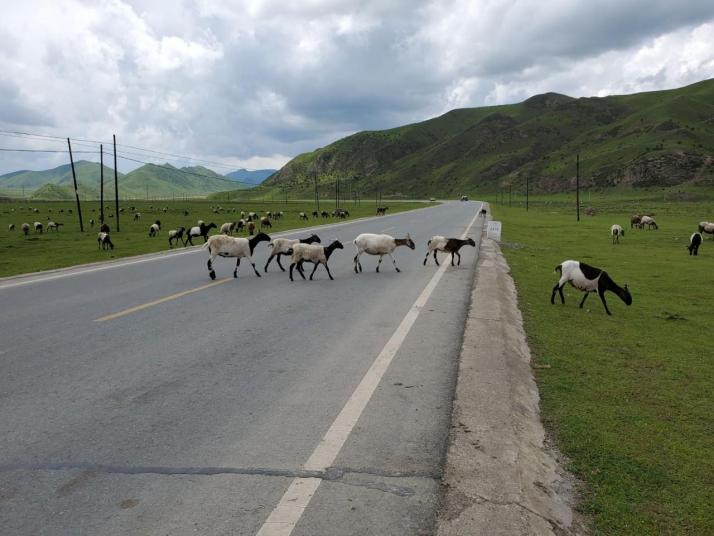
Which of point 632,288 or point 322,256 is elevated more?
point 322,256

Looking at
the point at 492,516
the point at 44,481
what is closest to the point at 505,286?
the point at 492,516

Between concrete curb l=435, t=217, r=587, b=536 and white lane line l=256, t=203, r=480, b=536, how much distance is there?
921mm

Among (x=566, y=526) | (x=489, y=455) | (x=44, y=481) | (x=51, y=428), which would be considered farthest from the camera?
(x=51, y=428)

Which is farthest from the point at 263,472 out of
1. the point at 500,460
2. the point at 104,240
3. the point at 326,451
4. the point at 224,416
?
the point at 104,240

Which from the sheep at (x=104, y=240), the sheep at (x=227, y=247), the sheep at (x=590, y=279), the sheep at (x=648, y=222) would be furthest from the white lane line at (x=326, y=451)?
the sheep at (x=648, y=222)

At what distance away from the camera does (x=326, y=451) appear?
175 inches

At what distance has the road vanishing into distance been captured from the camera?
364cm

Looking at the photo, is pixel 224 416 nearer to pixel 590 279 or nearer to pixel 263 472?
pixel 263 472

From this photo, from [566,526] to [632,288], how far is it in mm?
14084

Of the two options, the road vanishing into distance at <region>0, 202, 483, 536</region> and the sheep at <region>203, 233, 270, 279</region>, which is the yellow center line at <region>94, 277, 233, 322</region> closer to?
the road vanishing into distance at <region>0, 202, 483, 536</region>

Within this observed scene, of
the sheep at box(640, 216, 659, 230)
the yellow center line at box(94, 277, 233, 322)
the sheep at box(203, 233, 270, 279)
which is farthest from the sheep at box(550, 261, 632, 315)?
the sheep at box(640, 216, 659, 230)

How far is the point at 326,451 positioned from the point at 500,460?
142cm

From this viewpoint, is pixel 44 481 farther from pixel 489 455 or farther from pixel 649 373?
pixel 649 373

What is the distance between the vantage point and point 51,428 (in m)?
4.95
